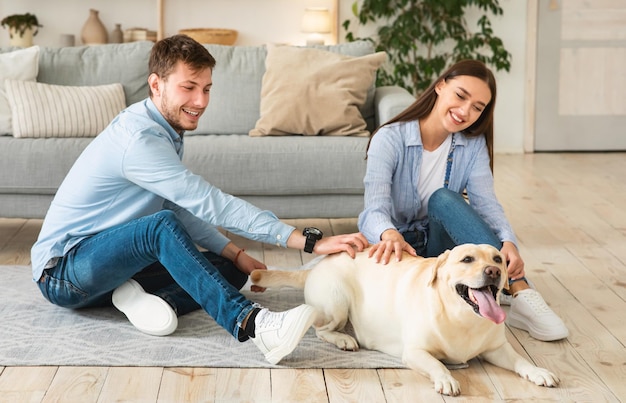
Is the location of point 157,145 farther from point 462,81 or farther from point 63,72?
point 63,72

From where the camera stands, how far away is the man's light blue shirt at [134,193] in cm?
235

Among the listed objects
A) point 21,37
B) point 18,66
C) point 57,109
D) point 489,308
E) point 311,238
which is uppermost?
point 21,37

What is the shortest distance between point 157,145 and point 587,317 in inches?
56.7

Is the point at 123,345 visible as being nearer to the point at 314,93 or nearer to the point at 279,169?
the point at 279,169

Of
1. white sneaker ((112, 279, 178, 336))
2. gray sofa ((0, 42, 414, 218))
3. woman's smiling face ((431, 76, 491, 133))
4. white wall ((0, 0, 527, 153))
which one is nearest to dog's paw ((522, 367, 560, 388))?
woman's smiling face ((431, 76, 491, 133))

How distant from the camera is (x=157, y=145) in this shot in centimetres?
240

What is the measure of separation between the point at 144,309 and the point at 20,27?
150 inches

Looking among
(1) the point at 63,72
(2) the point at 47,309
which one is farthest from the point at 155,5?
(2) the point at 47,309

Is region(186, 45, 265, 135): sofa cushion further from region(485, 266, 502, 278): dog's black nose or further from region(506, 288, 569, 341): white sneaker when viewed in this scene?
region(485, 266, 502, 278): dog's black nose

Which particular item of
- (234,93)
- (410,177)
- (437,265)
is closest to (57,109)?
(234,93)

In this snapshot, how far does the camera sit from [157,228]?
2.38 m

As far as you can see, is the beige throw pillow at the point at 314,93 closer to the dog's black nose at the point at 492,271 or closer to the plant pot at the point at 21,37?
the dog's black nose at the point at 492,271

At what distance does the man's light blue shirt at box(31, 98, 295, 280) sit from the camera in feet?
7.72

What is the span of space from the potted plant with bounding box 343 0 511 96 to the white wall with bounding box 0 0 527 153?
113 mm
